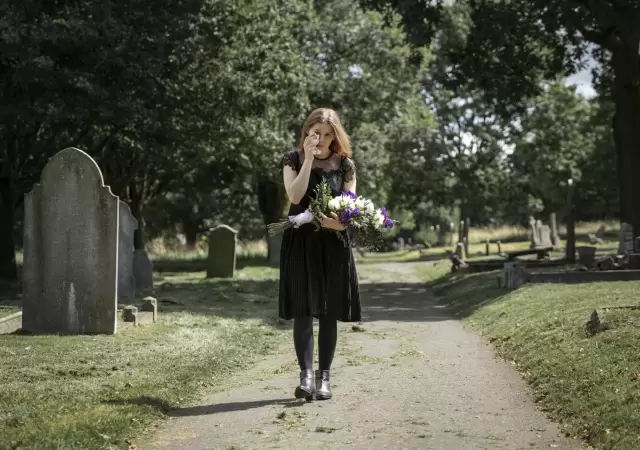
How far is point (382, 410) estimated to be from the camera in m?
6.84

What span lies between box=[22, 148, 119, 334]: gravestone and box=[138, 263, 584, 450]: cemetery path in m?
2.78

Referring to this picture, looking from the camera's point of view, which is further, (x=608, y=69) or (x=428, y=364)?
(x=608, y=69)

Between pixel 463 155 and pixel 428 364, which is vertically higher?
pixel 463 155

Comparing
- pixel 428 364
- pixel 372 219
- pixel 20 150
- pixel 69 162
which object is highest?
pixel 20 150

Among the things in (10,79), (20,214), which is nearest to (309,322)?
(10,79)

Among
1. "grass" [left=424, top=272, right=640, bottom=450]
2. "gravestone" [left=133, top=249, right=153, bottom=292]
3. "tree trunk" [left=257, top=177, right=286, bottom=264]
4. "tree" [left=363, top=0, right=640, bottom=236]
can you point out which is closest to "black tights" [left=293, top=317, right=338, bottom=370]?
"grass" [left=424, top=272, right=640, bottom=450]

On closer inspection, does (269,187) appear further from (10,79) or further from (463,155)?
(463,155)

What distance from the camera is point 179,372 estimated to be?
29.3 feet

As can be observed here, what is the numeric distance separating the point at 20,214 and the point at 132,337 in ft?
142

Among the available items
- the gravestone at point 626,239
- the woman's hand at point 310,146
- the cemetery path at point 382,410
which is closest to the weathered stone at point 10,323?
the cemetery path at point 382,410

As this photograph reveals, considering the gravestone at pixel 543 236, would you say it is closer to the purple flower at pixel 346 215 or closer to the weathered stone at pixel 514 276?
the weathered stone at pixel 514 276

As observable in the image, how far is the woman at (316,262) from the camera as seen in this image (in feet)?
24.3

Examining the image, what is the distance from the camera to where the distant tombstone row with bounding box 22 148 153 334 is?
11828mm

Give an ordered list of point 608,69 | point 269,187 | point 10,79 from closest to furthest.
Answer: point 10,79 → point 608,69 → point 269,187
